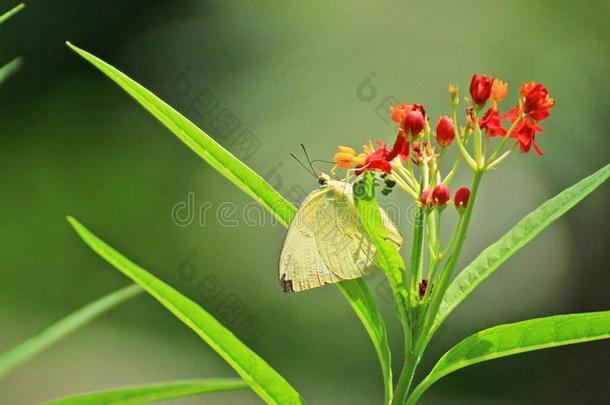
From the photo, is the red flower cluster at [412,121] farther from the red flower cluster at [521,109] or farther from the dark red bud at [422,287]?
the dark red bud at [422,287]

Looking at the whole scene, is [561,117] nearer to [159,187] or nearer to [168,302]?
[159,187]

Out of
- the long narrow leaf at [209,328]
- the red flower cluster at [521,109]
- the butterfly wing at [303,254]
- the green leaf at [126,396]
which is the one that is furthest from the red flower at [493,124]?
the green leaf at [126,396]

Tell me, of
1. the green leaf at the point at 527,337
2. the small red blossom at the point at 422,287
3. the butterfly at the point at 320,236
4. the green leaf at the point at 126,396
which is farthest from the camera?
the butterfly at the point at 320,236

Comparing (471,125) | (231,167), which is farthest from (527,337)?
(231,167)

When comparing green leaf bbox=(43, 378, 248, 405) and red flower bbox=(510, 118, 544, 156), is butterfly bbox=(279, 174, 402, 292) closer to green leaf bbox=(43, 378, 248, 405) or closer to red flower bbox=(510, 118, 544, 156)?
red flower bbox=(510, 118, 544, 156)

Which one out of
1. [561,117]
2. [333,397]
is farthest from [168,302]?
[561,117]

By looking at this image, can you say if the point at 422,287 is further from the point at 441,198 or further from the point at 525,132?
the point at 525,132

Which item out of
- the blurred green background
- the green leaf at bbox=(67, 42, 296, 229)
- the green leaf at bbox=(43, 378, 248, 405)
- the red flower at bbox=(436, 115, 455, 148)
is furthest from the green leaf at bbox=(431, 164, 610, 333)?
the blurred green background
